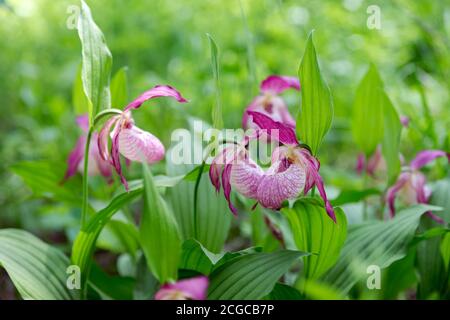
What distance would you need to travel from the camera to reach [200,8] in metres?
2.54

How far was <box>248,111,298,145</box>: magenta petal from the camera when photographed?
31.4 inches

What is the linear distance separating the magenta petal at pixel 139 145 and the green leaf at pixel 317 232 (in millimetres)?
252

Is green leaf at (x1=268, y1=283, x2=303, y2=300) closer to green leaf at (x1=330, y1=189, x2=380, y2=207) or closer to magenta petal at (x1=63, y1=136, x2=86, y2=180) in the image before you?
green leaf at (x1=330, y1=189, x2=380, y2=207)

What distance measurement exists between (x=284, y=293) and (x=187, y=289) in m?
0.34

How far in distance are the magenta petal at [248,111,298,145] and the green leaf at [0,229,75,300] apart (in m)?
0.47

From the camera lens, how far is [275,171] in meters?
0.83

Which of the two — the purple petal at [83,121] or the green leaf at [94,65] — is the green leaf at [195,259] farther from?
the purple petal at [83,121]

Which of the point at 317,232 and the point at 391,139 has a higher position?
the point at 391,139

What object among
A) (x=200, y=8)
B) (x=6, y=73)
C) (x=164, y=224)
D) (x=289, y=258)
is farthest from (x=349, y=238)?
(x=6, y=73)

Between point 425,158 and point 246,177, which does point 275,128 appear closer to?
point 246,177

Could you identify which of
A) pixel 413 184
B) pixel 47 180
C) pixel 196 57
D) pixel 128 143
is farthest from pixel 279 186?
pixel 196 57

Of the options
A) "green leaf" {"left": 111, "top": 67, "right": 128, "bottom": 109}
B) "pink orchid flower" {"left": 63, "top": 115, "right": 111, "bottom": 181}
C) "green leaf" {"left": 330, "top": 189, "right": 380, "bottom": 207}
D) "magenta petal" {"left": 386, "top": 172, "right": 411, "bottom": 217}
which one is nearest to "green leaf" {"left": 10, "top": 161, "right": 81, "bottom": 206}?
"pink orchid flower" {"left": 63, "top": 115, "right": 111, "bottom": 181}

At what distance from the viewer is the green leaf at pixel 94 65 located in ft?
2.92
